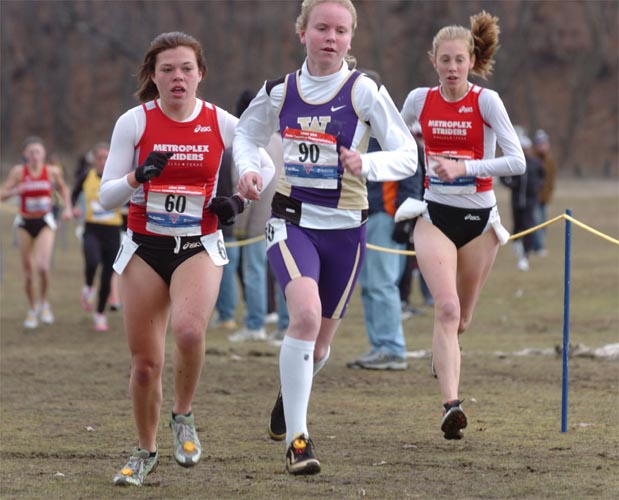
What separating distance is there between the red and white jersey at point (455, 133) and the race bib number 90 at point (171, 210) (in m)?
1.84

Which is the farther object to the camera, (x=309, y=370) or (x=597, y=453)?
(x=597, y=453)

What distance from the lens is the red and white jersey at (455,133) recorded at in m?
7.57

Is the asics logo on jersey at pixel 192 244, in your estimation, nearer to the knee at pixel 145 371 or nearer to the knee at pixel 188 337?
the knee at pixel 188 337

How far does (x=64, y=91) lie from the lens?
220 ft

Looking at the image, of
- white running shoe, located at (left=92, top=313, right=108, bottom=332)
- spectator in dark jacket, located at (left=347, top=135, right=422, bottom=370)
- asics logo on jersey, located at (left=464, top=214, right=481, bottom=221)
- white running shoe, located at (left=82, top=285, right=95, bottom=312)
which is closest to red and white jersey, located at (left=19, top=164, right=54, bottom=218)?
white running shoe, located at (left=82, top=285, right=95, bottom=312)

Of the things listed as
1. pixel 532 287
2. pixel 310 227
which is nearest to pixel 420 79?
pixel 532 287

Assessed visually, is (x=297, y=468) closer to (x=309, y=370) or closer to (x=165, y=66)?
(x=309, y=370)

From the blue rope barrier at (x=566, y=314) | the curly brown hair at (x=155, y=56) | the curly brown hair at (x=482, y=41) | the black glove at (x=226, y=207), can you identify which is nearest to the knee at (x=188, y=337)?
the black glove at (x=226, y=207)

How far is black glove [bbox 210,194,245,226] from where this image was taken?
243 inches

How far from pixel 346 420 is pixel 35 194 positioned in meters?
7.79

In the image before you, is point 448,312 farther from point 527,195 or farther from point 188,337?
point 527,195

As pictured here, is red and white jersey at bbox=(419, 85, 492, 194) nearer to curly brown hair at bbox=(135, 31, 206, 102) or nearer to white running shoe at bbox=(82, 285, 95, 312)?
curly brown hair at bbox=(135, 31, 206, 102)

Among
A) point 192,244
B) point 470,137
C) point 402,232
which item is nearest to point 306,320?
point 192,244

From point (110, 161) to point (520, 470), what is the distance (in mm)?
2694
